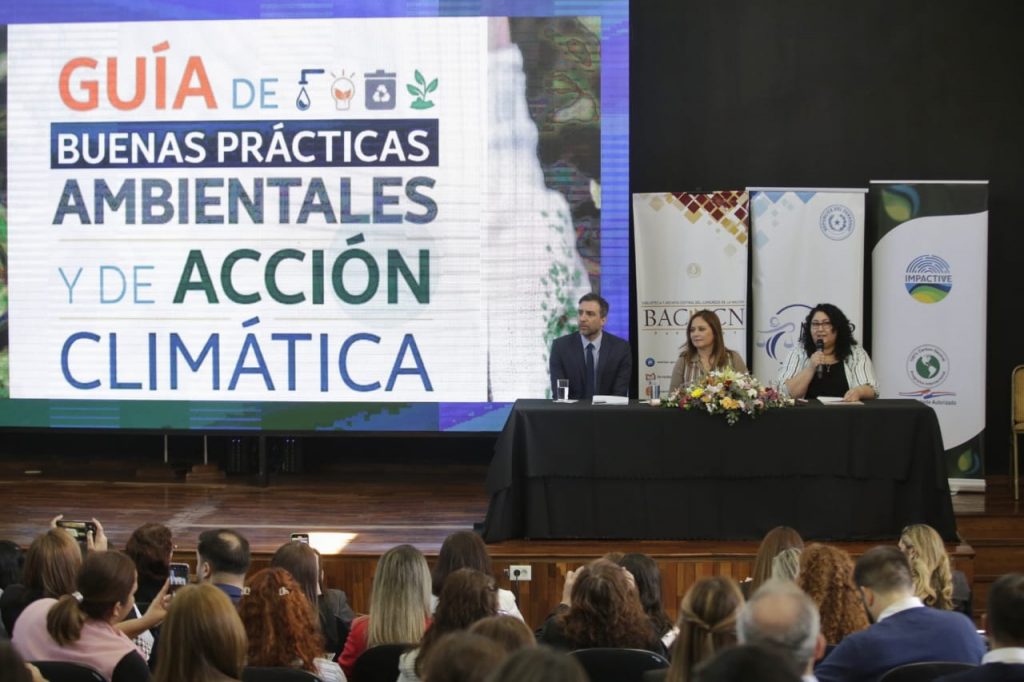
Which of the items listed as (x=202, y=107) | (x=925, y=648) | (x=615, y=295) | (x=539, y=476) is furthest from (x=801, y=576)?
(x=202, y=107)

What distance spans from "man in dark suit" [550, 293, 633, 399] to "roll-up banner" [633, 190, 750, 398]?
1086 mm

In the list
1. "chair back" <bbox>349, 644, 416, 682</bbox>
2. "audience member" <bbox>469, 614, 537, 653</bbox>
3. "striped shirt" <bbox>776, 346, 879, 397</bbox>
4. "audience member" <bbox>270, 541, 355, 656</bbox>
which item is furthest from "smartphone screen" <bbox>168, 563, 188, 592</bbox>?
"striped shirt" <bbox>776, 346, 879, 397</bbox>

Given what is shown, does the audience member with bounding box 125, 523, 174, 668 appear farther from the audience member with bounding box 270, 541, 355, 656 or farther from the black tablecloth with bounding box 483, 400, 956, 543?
the black tablecloth with bounding box 483, 400, 956, 543

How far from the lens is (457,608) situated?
3.18 metres

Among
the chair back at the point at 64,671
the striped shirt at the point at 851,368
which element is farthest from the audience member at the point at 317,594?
the striped shirt at the point at 851,368

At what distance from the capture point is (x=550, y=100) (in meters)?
7.81

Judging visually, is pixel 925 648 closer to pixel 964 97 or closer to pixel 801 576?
pixel 801 576

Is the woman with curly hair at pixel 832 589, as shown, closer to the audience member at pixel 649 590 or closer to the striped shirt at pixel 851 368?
the audience member at pixel 649 590

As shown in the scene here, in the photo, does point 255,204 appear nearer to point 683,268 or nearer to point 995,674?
point 683,268

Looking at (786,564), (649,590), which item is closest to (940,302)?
(786,564)

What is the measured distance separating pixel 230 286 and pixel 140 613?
4.18m

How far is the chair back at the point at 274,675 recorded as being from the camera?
295cm

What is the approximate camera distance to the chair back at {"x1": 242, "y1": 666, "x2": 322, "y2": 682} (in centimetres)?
295

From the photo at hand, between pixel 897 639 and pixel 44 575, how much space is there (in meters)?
2.54
